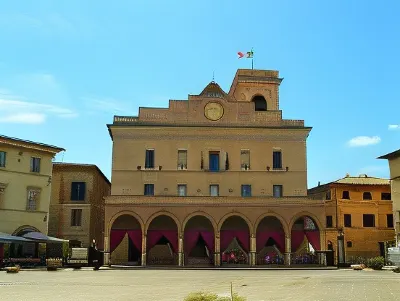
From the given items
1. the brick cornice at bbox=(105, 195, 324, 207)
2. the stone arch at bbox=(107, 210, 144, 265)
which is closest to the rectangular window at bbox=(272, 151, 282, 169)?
the brick cornice at bbox=(105, 195, 324, 207)

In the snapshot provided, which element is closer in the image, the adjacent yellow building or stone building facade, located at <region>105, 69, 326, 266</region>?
the adjacent yellow building

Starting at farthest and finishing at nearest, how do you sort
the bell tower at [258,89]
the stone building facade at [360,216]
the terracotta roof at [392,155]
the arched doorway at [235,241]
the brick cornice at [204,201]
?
1. the stone building facade at [360,216]
2. the bell tower at [258,89]
3. the terracotta roof at [392,155]
4. the arched doorway at [235,241]
5. the brick cornice at [204,201]

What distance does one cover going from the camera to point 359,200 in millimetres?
56875

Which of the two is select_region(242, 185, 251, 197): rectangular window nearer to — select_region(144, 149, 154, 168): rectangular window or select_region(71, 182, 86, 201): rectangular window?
select_region(144, 149, 154, 168): rectangular window

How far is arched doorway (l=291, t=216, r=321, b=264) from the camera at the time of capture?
4772 centimetres

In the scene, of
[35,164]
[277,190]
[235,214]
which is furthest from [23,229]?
[277,190]

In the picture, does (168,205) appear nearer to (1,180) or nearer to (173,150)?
(173,150)

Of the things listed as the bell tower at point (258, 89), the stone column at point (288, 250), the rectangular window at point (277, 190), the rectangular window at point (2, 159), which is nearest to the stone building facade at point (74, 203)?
the rectangular window at point (2, 159)

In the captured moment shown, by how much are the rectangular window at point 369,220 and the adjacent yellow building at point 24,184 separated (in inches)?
1342

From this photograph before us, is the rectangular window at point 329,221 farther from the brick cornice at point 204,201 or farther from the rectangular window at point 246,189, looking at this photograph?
the rectangular window at point 246,189

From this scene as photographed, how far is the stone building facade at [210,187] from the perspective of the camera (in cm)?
4681

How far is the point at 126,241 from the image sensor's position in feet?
165

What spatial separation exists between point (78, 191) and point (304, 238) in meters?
23.6

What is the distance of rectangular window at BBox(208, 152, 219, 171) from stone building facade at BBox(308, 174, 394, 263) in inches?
563
